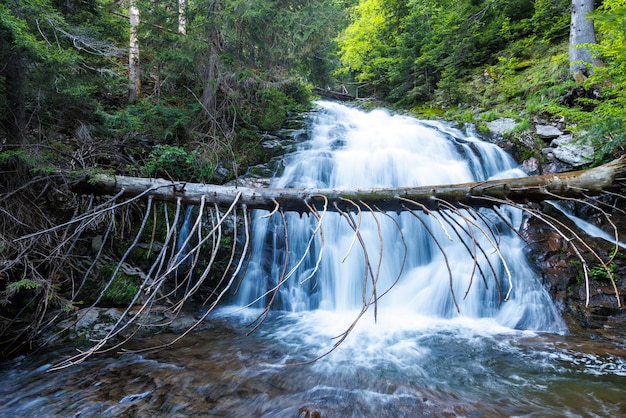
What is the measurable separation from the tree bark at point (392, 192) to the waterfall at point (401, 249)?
1786mm

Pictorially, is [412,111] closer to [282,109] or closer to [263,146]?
[282,109]

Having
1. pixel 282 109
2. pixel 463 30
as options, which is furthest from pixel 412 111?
pixel 282 109

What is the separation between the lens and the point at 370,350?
15.7 ft

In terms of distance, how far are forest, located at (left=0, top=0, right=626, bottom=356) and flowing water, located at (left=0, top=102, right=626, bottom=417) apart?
4.04 ft

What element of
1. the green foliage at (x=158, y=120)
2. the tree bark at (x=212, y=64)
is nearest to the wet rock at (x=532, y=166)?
the tree bark at (x=212, y=64)

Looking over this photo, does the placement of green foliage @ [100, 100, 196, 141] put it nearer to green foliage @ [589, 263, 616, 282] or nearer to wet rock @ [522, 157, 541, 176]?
wet rock @ [522, 157, 541, 176]

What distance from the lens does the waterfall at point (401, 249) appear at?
602 cm

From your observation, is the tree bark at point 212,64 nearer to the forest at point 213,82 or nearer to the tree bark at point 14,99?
the forest at point 213,82

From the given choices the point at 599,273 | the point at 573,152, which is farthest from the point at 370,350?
the point at 573,152

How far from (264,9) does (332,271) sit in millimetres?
5930

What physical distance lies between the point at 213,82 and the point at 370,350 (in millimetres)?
6218

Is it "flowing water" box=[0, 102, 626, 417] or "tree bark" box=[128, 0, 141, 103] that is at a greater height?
"tree bark" box=[128, 0, 141, 103]

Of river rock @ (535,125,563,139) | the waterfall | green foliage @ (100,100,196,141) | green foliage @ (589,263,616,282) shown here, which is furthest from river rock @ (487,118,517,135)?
green foliage @ (100,100,196,141)

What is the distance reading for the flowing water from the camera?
3258 millimetres
